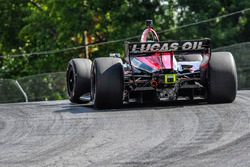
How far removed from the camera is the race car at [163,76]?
46.7ft

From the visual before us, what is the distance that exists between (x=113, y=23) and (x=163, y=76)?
949 inches

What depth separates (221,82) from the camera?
1428 cm

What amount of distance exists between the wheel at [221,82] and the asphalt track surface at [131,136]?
26 cm

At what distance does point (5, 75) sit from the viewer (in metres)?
45.5

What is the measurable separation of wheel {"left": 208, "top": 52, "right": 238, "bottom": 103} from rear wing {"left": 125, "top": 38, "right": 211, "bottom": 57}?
37 centimetres

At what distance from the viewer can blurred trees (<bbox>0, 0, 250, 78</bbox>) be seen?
3672 centimetres

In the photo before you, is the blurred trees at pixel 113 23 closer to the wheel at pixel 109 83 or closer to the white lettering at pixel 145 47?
the white lettering at pixel 145 47

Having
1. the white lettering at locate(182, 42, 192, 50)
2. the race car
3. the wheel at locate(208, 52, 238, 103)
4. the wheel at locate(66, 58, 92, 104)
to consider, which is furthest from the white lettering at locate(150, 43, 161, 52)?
the wheel at locate(66, 58, 92, 104)

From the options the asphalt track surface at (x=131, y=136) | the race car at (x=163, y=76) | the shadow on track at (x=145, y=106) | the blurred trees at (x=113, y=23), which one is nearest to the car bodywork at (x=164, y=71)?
the race car at (x=163, y=76)

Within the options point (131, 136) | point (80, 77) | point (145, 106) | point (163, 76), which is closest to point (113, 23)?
point (80, 77)

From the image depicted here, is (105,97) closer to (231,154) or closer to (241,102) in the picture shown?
(241,102)

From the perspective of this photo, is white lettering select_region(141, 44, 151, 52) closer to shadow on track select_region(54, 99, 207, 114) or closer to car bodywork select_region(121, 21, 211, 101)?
car bodywork select_region(121, 21, 211, 101)

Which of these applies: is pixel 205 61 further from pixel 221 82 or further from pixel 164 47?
pixel 164 47

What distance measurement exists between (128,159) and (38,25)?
3430 centimetres
